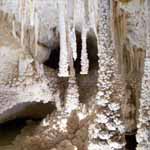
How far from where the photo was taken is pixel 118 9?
9.48ft

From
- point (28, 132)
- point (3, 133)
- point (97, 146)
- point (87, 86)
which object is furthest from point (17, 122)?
point (97, 146)

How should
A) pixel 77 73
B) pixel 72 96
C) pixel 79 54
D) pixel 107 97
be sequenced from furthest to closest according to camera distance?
1. pixel 79 54
2. pixel 77 73
3. pixel 72 96
4. pixel 107 97

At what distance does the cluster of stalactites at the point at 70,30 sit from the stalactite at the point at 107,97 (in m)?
0.12

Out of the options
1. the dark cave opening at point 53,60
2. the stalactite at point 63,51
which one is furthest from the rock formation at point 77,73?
the dark cave opening at point 53,60

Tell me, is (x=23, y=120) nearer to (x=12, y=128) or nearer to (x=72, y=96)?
(x=12, y=128)

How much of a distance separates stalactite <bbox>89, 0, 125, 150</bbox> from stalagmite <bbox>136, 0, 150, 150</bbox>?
0.16 meters

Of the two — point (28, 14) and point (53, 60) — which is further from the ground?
point (28, 14)

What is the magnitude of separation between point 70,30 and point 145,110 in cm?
77

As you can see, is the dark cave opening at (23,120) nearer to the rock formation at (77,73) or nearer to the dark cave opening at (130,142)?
the rock formation at (77,73)

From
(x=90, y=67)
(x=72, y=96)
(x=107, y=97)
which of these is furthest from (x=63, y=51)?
(x=90, y=67)

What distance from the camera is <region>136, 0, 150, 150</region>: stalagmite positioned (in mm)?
2629

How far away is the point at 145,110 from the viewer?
8.85ft

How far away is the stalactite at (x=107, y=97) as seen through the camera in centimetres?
279

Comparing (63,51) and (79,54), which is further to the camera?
(79,54)
